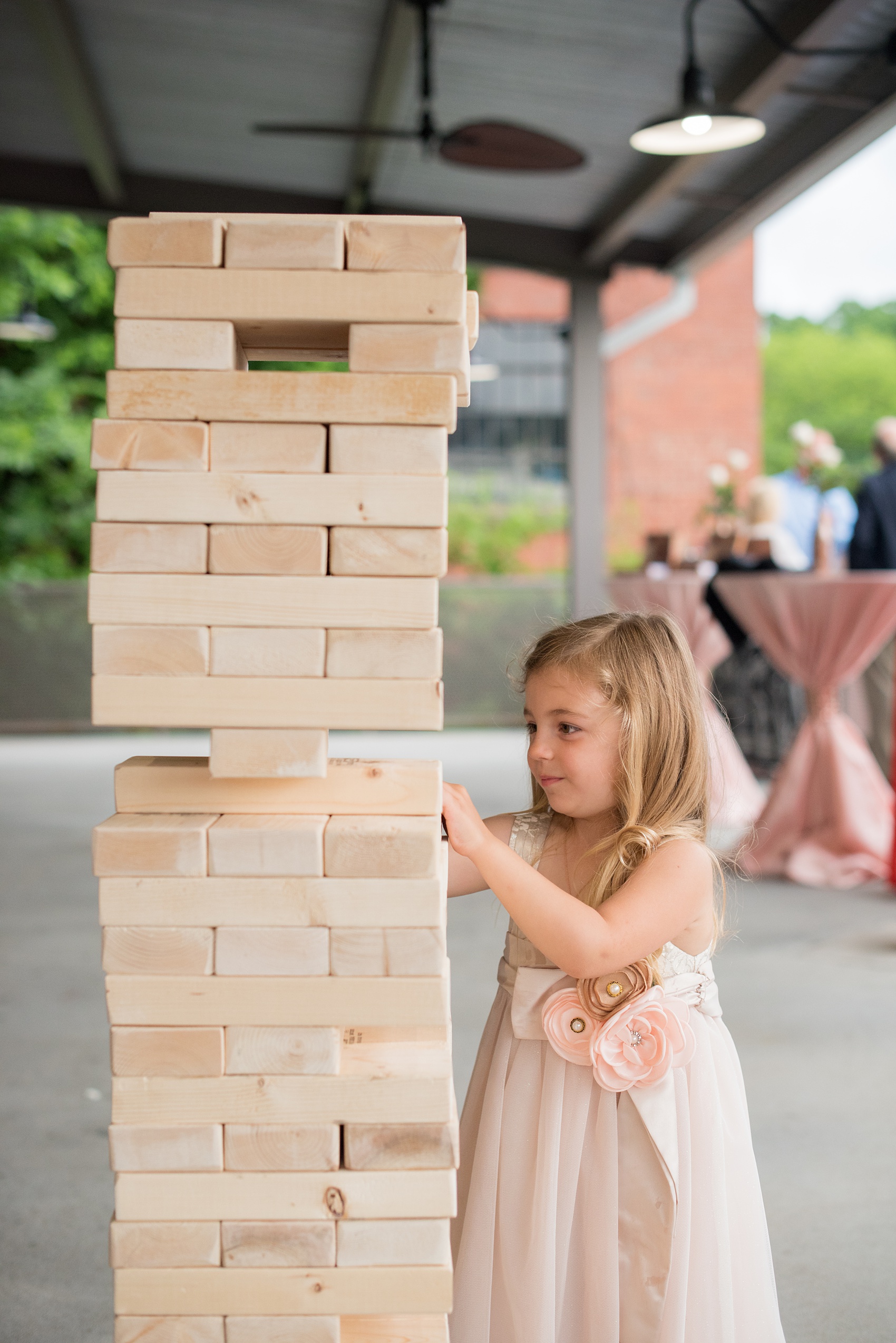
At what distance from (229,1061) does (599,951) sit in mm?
395

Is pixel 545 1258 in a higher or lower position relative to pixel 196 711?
lower

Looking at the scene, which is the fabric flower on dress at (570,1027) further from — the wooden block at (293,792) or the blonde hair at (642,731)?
the wooden block at (293,792)

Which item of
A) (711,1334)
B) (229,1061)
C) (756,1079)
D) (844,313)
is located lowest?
(756,1079)

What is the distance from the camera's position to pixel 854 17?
416 centimetres

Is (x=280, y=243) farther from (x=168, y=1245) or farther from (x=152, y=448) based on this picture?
(x=168, y=1245)

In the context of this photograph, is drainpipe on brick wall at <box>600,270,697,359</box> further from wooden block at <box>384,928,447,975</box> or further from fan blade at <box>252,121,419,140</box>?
wooden block at <box>384,928,447,975</box>

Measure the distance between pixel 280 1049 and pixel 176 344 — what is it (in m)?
0.63

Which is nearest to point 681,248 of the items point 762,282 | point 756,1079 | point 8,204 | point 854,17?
point 854,17

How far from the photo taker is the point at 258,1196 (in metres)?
1.11

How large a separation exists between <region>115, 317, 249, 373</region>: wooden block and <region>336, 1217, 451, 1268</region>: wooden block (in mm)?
773

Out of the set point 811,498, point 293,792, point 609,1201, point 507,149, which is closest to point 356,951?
point 293,792

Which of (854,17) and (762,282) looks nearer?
(854,17)

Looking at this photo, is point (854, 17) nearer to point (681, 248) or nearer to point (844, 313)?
point (681, 248)

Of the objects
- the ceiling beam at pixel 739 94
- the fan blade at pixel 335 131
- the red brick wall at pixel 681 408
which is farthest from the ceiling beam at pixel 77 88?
the red brick wall at pixel 681 408
